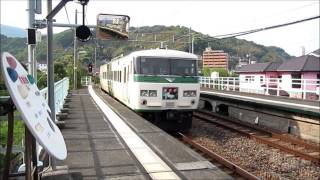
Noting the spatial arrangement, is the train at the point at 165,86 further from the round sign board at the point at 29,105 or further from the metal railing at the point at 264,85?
the metal railing at the point at 264,85

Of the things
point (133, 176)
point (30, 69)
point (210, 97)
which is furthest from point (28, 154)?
point (210, 97)

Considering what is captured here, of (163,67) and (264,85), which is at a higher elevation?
(163,67)

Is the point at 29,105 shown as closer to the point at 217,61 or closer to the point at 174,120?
the point at 174,120

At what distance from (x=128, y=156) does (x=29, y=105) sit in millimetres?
4456

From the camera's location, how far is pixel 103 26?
7.62 metres

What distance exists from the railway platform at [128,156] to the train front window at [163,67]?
2.33m

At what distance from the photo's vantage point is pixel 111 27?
25.9ft

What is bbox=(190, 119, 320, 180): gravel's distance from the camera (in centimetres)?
947

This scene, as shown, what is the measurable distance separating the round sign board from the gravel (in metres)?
5.81

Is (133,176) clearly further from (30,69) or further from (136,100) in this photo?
(136,100)

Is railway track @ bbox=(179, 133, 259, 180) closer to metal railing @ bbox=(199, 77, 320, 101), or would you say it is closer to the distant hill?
the distant hill

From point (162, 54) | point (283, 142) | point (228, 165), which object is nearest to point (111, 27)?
point (228, 165)

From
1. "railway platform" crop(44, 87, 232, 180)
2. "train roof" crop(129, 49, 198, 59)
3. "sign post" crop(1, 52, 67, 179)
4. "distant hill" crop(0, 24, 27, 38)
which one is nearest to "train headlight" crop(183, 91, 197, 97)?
"train roof" crop(129, 49, 198, 59)

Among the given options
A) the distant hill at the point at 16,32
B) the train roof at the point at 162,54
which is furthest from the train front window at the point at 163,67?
the distant hill at the point at 16,32
